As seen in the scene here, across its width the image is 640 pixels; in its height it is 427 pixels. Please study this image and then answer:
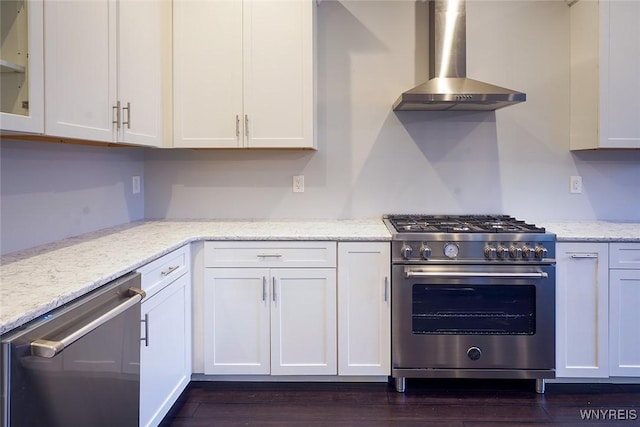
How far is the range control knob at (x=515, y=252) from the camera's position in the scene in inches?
87.7

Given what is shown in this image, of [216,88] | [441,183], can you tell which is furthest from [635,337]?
[216,88]

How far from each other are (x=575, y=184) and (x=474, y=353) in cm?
141

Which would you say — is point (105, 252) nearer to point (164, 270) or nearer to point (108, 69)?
point (164, 270)

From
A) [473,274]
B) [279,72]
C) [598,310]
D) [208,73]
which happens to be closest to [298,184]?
[279,72]

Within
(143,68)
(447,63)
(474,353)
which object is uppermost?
(447,63)

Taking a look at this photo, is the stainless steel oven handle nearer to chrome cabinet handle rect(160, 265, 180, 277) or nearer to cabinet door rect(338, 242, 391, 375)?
cabinet door rect(338, 242, 391, 375)

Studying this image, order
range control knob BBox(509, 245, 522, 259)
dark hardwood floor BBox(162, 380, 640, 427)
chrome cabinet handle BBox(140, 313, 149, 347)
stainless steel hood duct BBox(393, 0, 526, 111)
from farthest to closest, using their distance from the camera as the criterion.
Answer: stainless steel hood duct BBox(393, 0, 526, 111)
range control knob BBox(509, 245, 522, 259)
dark hardwood floor BBox(162, 380, 640, 427)
chrome cabinet handle BBox(140, 313, 149, 347)

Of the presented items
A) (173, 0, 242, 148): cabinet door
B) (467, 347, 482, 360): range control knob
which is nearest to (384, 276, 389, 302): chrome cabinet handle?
(467, 347, 482, 360): range control knob

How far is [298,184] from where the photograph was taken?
2951mm

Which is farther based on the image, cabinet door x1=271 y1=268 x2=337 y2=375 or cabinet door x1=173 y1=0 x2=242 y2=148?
cabinet door x1=173 y1=0 x2=242 y2=148

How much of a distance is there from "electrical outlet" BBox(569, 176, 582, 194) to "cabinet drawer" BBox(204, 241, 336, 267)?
1.73 metres

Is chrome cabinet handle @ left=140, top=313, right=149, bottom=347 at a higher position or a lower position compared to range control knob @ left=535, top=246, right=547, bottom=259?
lower

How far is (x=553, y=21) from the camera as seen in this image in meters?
2.84

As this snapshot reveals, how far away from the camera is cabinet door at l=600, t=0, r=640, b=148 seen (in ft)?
8.22
